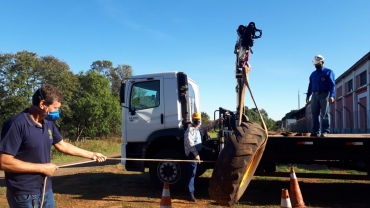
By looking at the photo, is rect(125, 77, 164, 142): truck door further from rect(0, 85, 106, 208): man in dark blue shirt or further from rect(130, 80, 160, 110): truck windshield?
rect(0, 85, 106, 208): man in dark blue shirt

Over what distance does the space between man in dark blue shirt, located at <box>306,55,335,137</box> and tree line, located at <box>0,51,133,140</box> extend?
84.6ft

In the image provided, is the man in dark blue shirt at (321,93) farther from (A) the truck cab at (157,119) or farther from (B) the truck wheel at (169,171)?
(B) the truck wheel at (169,171)

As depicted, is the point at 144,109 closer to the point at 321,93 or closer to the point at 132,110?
the point at 132,110

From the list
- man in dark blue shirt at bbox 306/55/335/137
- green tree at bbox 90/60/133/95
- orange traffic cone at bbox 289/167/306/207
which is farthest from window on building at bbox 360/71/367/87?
Result: green tree at bbox 90/60/133/95

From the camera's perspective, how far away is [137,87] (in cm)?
855

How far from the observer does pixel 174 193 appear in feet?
26.1

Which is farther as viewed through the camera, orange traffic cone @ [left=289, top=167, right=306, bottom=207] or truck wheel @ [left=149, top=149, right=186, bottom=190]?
truck wheel @ [left=149, top=149, right=186, bottom=190]

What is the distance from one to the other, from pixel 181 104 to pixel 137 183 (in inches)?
108

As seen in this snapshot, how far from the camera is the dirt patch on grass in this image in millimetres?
7203

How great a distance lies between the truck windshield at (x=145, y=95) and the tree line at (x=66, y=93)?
22.4 m

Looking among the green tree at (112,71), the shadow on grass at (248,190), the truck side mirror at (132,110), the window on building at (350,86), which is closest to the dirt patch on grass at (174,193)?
the shadow on grass at (248,190)

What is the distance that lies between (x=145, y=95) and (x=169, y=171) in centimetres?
190

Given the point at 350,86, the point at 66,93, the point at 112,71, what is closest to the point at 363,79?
the point at 350,86

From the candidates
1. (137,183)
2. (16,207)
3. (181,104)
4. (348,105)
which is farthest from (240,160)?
(348,105)
